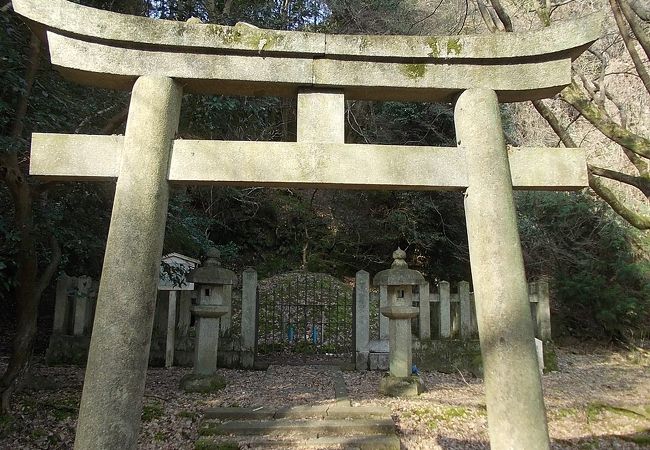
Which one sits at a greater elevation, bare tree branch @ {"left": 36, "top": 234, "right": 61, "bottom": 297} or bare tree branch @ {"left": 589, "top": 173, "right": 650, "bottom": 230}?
bare tree branch @ {"left": 589, "top": 173, "right": 650, "bottom": 230}

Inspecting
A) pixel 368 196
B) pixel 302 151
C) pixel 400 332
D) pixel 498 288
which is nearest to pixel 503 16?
pixel 302 151

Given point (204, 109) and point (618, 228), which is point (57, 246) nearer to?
point (204, 109)

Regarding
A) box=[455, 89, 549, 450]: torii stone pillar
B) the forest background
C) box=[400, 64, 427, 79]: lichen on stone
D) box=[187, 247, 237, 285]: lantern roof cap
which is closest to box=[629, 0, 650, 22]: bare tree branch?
the forest background

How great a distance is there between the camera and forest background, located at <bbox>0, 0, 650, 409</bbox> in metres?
4.52

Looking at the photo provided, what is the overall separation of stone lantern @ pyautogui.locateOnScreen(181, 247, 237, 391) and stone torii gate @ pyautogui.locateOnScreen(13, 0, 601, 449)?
357cm

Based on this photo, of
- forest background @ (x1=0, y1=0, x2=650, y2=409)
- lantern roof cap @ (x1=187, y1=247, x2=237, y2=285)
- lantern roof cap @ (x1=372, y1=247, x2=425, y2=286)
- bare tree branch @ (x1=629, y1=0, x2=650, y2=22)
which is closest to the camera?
bare tree branch @ (x1=629, y1=0, x2=650, y2=22)

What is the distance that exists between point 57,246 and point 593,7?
29.0 ft

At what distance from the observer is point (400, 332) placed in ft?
20.5

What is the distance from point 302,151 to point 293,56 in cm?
70

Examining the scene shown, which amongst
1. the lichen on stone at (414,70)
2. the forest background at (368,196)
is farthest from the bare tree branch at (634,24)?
the lichen on stone at (414,70)

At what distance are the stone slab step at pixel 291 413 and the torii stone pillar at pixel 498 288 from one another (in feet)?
7.66

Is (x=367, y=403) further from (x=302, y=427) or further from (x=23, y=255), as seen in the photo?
(x=23, y=255)

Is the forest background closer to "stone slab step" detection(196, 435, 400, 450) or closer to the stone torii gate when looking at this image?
the stone torii gate

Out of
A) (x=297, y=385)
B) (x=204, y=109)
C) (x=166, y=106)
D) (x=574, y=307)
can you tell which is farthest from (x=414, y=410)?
(x=574, y=307)
